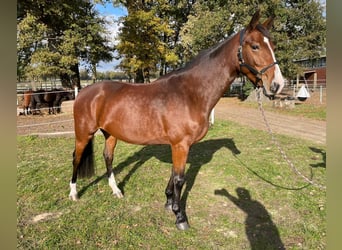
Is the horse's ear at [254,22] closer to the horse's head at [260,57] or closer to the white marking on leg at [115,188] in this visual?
the horse's head at [260,57]

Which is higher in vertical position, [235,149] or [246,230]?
[235,149]

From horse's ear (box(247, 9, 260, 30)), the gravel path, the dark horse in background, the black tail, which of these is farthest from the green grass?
the dark horse in background

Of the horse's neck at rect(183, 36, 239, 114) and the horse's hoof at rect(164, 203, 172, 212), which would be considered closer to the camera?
the horse's neck at rect(183, 36, 239, 114)

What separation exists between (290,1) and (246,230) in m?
20.2

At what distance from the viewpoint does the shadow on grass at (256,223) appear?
2699mm

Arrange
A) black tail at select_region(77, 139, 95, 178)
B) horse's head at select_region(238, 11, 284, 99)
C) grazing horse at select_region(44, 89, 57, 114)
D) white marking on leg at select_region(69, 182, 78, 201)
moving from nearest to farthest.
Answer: horse's head at select_region(238, 11, 284, 99) < white marking on leg at select_region(69, 182, 78, 201) < black tail at select_region(77, 139, 95, 178) < grazing horse at select_region(44, 89, 57, 114)

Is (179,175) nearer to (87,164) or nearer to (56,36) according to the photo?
(87,164)

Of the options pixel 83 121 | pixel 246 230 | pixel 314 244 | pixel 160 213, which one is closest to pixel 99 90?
pixel 83 121

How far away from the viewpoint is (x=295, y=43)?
55.6ft

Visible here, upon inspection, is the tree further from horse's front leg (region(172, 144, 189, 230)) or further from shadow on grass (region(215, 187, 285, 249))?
shadow on grass (region(215, 187, 285, 249))

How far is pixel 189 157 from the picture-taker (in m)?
5.39

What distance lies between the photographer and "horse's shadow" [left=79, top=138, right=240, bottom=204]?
4267mm

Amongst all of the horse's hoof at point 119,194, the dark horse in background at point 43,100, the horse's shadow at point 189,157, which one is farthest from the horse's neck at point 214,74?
the dark horse in background at point 43,100
